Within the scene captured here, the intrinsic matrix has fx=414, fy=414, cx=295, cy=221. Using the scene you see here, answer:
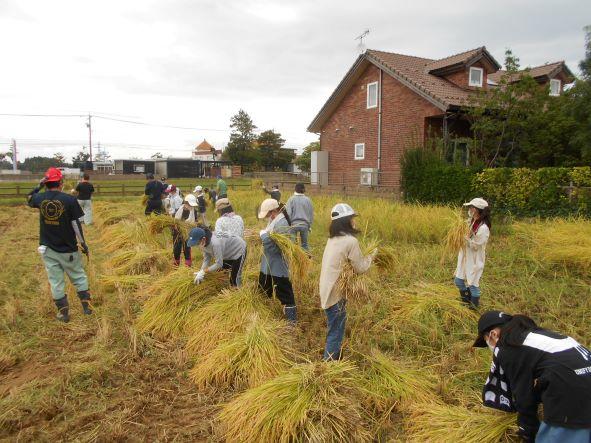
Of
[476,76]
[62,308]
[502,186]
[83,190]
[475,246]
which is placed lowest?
[62,308]

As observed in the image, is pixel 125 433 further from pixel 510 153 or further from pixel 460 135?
pixel 460 135

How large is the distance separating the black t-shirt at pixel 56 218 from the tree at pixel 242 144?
1858 inches

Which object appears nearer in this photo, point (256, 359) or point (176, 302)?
point (256, 359)

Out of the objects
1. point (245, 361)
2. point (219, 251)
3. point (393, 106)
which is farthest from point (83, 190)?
point (393, 106)

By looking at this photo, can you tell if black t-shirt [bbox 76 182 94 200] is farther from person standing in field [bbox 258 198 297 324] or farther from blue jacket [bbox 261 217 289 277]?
blue jacket [bbox 261 217 289 277]

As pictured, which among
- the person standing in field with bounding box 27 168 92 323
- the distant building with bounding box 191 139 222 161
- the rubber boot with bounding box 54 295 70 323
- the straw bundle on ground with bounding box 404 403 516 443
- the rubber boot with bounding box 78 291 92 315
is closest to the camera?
the straw bundle on ground with bounding box 404 403 516 443

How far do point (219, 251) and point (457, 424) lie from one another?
9.21ft

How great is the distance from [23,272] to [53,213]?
3.03 m

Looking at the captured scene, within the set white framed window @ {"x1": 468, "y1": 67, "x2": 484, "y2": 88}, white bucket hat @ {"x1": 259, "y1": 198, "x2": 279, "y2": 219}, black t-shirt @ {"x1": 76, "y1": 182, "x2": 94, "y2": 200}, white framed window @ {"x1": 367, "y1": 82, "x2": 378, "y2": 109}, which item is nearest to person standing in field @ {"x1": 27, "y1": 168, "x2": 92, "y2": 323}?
white bucket hat @ {"x1": 259, "y1": 198, "x2": 279, "y2": 219}

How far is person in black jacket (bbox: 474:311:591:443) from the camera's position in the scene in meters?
1.97

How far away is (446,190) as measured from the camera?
41.0 ft

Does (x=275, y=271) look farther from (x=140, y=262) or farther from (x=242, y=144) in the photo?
(x=242, y=144)

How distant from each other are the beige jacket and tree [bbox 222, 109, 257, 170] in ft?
160

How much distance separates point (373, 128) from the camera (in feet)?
61.9
